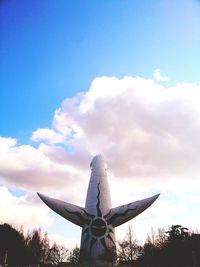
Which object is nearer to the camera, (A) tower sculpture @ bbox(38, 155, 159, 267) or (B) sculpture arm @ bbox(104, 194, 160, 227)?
(A) tower sculpture @ bbox(38, 155, 159, 267)

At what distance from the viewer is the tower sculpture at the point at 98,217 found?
26734 mm

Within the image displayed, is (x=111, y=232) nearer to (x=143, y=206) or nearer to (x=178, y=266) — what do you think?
(x=143, y=206)

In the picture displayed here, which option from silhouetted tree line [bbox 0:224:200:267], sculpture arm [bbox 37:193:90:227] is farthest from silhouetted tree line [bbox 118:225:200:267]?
sculpture arm [bbox 37:193:90:227]

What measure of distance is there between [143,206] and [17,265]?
51.4 feet

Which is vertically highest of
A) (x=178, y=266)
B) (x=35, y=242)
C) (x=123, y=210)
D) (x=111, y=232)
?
(x=35, y=242)

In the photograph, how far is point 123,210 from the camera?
2848 centimetres

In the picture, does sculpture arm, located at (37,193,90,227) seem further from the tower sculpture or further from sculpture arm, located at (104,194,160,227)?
sculpture arm, located at (104,194,160,227)

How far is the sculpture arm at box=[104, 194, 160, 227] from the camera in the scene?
28141 mm

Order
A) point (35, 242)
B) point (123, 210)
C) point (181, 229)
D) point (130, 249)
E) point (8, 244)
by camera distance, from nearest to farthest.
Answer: point (123, 210), point (181, 229), point (8, 244), point (130, 249), point (35, 242)

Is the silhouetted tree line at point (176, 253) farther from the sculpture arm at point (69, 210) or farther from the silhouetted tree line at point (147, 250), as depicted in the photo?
the sculpture arm at point (69, 210)

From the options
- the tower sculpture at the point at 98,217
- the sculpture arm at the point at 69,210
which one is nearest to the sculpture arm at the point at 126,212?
the tower sculpture at the point at 98,217

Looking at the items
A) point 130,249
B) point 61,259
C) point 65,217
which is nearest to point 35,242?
point 61,259

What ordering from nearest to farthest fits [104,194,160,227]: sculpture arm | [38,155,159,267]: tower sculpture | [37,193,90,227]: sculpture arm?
[38,155,159,267]: tower sculpture → [104,194,160,227]: sculpture arm → [37,193,90,227]: sculpture arm

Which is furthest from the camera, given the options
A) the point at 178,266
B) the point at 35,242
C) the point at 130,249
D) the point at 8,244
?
the point at 35,242
